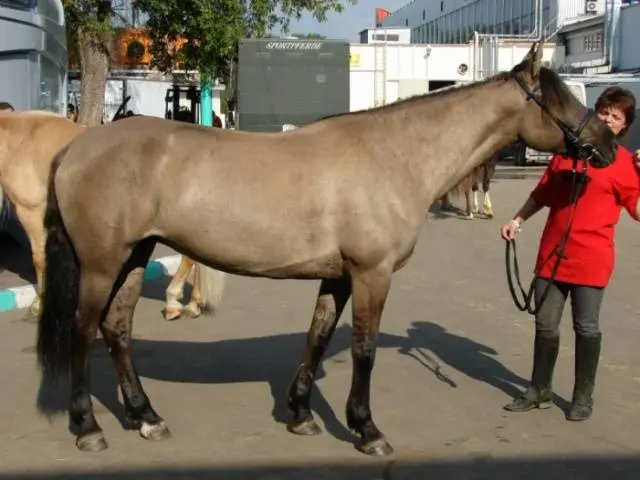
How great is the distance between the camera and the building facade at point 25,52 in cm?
964

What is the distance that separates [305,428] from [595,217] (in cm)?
209

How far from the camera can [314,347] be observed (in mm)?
5117

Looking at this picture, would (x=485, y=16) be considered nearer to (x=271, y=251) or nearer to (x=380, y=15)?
(x=380, y=15)

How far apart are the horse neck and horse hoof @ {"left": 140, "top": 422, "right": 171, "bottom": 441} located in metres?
1.93

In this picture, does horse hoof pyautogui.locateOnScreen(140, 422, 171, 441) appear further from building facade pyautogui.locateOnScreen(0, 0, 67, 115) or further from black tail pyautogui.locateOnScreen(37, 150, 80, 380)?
building facade pyautogui.locateOnScreen(0, 0, 67, 115)

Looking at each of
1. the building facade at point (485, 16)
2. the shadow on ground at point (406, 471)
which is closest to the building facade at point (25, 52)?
the shadow on ground at point (406, 471)

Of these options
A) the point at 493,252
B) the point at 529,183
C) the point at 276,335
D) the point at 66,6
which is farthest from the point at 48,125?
the point at 529,183

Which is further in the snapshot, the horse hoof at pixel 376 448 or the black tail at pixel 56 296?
the black tail at pixel 56 296

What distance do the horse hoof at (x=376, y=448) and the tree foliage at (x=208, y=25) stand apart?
1530cm

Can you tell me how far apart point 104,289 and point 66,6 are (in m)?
14.9

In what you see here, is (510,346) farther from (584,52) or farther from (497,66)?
(584,52)

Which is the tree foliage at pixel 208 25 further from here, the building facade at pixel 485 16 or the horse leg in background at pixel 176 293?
the building facade at pixel 485 16

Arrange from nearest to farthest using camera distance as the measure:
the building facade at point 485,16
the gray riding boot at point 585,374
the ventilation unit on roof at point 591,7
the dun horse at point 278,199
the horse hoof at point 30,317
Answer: the dun horse at point 278,199 < the gray riding boot at point 585,374 < the horse hoof at point 30,317 < the ventilation unit on roof at point 591,7 < the building facade at point 485,16

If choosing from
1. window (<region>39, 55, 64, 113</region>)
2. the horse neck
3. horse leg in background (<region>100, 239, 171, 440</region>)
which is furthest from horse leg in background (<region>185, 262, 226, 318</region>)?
window (<region>39, 55, 64, 113</region>)
